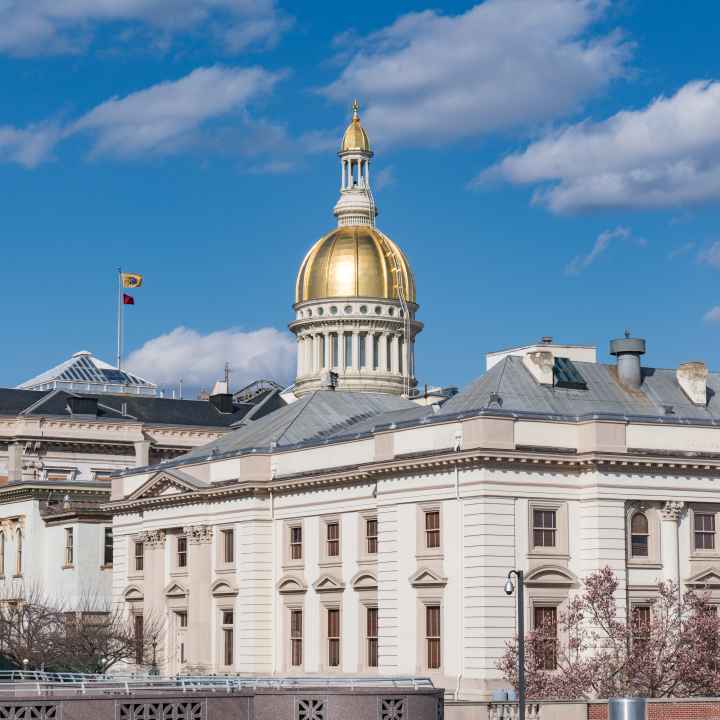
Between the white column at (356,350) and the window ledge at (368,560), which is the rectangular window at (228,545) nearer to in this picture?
the window ledge at (368,560)

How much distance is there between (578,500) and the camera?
7419cm

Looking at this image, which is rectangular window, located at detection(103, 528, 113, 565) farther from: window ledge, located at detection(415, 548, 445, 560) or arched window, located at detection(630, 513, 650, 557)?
arched window, located at detection(630, 513, 650, 557)

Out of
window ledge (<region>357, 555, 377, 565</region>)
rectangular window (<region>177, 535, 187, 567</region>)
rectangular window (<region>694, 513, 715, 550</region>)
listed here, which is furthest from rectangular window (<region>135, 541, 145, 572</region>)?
rectangular window (<region>694, 513, 715, 550</region>)

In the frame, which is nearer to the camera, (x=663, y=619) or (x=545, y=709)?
(x=545, y=709)

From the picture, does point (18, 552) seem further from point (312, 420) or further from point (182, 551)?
point (312, 420)

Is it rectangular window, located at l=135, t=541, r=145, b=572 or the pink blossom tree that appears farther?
rectangular window, located at l=135, t=541, r=145, b=572

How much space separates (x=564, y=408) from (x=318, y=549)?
40.1 ft

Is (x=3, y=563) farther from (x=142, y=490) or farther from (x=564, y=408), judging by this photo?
(x=564, y=408)

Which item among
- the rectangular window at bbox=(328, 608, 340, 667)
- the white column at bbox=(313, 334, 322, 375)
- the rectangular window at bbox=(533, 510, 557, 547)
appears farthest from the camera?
the white column at bbox=(313, 334, 322, 375)

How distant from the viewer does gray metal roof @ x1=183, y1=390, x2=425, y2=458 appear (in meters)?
90.9

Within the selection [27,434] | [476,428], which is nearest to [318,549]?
[476,428]

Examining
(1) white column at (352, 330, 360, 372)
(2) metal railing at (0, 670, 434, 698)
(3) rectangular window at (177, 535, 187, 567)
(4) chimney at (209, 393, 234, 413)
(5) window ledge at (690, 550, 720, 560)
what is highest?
(1) white column at (352, 330, 360, 372)

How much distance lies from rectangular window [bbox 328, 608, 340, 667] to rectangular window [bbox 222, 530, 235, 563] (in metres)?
7.62

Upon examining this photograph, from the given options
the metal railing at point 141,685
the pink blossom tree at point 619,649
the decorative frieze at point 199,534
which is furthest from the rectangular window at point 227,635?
the metal railing at point 141,685
